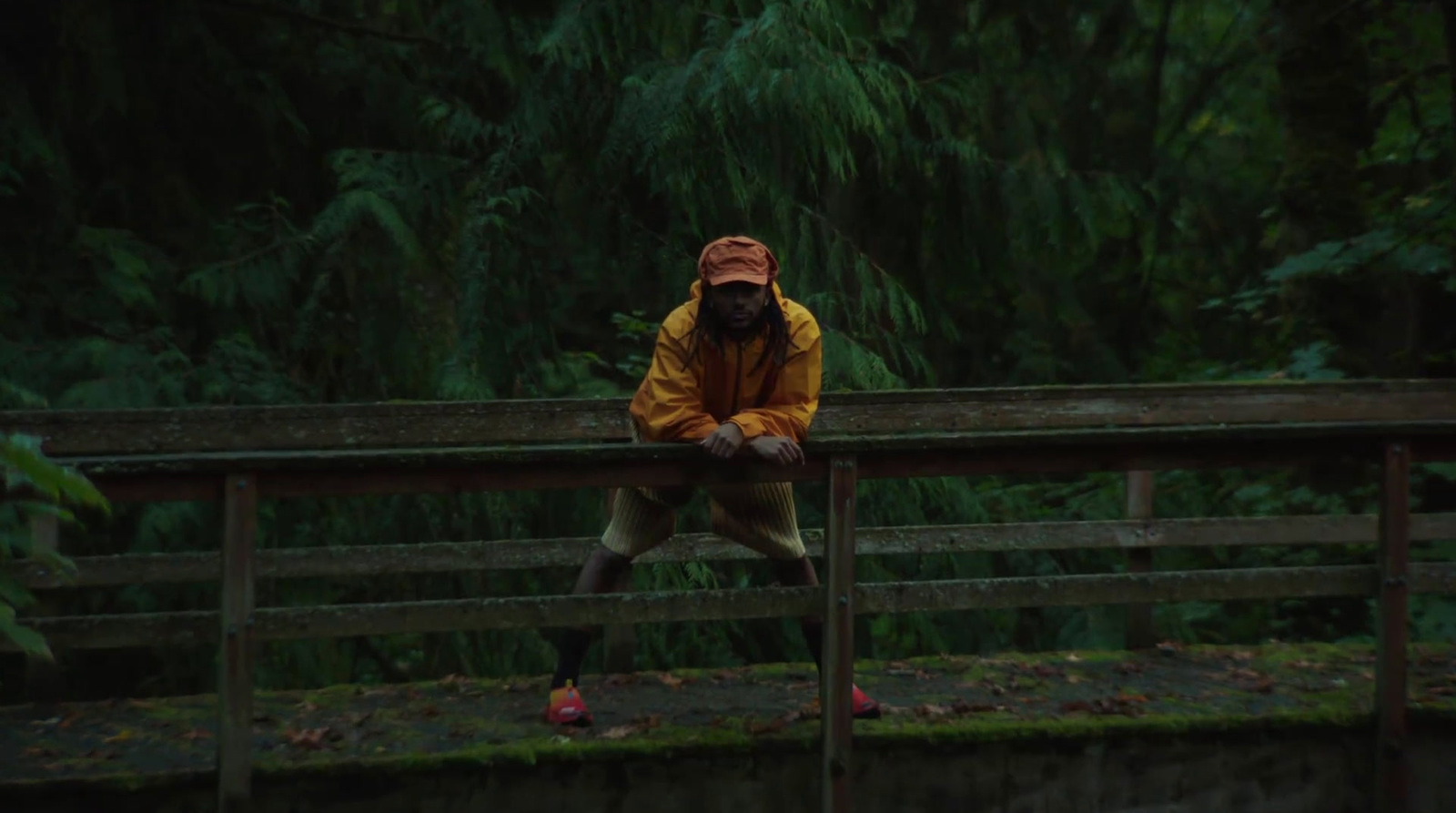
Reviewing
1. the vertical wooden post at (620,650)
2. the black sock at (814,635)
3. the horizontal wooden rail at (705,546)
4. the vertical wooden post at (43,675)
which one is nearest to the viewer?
the black sock at (814,635)

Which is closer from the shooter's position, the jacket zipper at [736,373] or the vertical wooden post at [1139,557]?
the jacket zipper at [736,373]

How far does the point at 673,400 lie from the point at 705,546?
1.66 metres

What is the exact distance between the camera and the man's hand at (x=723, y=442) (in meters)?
4.29

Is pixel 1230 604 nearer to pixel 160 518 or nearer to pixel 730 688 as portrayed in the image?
pixel 730 688

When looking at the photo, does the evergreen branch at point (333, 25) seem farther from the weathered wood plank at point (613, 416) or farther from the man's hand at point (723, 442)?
the man's hand at point (723, 442)

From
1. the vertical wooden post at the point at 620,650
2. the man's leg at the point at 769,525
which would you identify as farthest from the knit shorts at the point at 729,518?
the vertical wooden post at the point at 620,650

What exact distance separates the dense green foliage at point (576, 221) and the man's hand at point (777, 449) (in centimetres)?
294

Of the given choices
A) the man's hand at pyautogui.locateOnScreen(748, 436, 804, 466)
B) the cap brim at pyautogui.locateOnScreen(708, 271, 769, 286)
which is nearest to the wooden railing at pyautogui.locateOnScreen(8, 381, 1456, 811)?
the man's hand at pyautogui.locateOnScreen(748, 436, 804, 466)

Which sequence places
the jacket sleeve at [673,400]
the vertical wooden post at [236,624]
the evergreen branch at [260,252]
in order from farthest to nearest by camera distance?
the evergreen branch at [260,252]
the jacket sleeve at [673,400]
the vertical wooden post at [236,624]

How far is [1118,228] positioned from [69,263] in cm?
677

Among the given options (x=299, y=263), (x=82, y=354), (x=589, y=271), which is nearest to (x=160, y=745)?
(x=82, y=354)

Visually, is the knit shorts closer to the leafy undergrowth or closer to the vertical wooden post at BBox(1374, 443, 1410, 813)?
the leafy undergrowth

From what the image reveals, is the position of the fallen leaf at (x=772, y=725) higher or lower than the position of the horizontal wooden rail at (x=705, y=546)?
lower

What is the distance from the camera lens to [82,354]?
7223 millimetres
